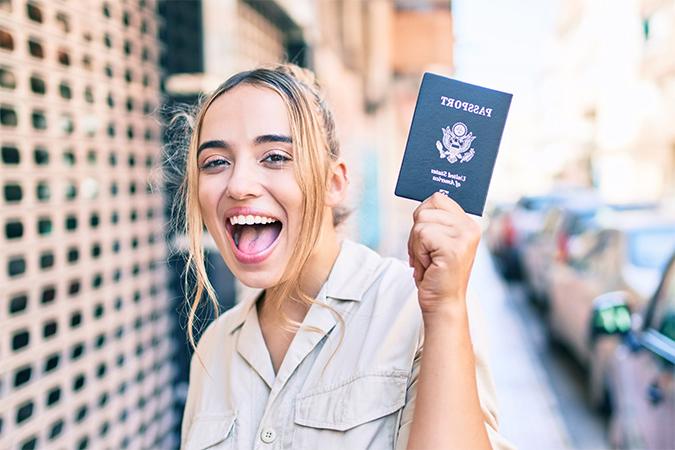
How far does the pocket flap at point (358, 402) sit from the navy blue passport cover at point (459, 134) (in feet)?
1.31

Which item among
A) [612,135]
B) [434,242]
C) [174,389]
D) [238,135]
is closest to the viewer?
[434,242]

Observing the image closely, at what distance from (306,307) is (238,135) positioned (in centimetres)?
45

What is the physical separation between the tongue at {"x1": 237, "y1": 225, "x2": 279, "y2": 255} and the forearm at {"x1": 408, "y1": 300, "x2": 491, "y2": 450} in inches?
17.9

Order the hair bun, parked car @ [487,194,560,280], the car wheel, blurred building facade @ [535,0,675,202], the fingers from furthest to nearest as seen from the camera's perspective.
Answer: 1. blurred building facade @ [535,0,675,202]
2. parked car @ [487,194,560,280]
3. the car wheel
4. the hair bun
5. the fingers

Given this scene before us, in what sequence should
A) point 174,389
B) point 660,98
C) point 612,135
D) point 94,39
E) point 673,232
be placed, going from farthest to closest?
point 612,135
point 660,98
point 673,232
point 174,389
point 94,39

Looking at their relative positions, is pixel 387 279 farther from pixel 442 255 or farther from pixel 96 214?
pixel 96 214

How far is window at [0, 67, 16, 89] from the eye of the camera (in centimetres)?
280

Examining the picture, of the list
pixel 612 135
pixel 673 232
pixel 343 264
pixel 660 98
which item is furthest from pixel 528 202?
pixel 612 135

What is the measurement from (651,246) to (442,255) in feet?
18.3

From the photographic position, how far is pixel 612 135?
3030 centimetres

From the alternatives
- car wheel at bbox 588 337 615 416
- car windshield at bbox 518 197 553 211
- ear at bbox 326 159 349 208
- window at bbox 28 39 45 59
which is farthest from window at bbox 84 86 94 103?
car windshield at bbox 518 197 553 211

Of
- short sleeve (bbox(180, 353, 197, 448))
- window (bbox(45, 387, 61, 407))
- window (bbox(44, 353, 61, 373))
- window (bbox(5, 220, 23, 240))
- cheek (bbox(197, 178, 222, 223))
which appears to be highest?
cheek (bbox(197, 178, 222, 223))

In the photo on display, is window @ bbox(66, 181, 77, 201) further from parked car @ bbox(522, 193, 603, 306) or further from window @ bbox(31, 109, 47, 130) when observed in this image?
parked car @ bbox(522, 193, 603, 306)

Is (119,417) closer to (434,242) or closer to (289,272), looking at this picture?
(289,272)
